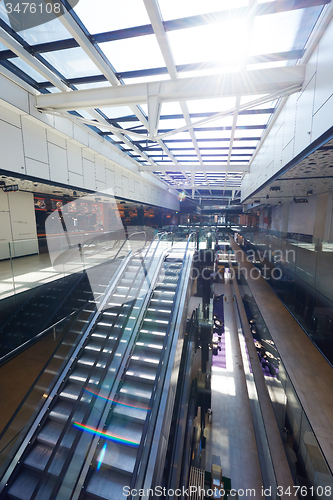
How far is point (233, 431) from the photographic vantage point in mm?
7207

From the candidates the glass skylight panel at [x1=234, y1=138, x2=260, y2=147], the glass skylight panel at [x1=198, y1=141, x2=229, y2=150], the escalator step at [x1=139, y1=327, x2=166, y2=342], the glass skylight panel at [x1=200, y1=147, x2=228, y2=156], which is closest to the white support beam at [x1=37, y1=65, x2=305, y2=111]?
the glass skylight panel at [x1=234, y1=138, x2=260, y2=147]

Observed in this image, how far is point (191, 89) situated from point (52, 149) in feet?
13.9

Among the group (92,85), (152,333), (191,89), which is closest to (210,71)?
(191,89)

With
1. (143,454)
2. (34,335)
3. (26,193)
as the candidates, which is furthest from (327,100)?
(26,193)

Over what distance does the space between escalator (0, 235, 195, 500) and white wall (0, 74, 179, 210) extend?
4.08m

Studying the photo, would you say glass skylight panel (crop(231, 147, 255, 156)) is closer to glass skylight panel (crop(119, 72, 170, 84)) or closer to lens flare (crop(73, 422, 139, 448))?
glass skylight panel (crop(119, 72, 170, 84))

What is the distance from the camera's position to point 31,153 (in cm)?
510

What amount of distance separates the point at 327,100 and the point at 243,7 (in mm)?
1681

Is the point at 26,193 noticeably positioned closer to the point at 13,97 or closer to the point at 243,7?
the point at 13,97

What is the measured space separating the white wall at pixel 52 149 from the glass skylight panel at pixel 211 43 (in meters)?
3.64

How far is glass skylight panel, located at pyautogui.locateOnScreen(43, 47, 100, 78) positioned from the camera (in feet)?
11.9

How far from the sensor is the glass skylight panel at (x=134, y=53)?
3357 mm

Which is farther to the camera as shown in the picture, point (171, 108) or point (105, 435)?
point (171, 108)

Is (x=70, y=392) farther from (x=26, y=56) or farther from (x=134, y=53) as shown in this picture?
(x=134, y=53)
